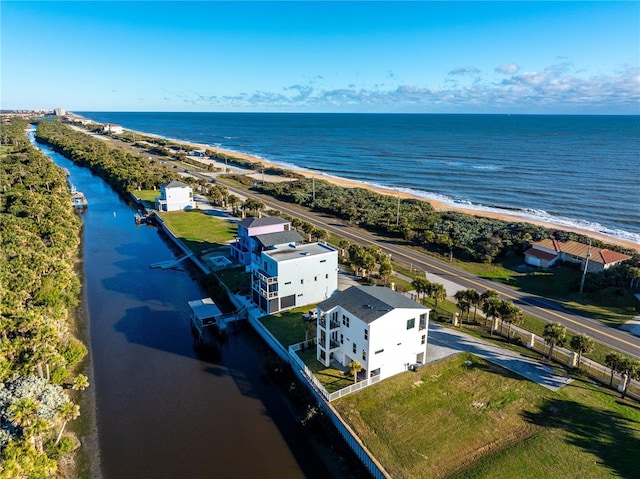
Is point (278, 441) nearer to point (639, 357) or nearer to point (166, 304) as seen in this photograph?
point (166, 304)

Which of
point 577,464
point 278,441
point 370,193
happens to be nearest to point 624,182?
point 370,193

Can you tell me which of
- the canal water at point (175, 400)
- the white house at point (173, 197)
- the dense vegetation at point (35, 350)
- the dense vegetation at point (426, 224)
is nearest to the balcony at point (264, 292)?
the canal water at point (175, 400)

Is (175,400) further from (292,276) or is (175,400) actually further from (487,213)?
(487,213)

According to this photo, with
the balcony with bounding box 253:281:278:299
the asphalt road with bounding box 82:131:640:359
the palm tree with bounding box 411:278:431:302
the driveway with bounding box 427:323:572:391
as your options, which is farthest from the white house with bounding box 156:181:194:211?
the driveway with bounding box 427:323:572:391

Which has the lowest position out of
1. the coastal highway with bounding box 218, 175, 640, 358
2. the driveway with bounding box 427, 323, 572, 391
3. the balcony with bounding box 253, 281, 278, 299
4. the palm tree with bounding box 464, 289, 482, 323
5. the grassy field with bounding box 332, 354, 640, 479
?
the grassy field with bounding box 332, 354, 640, 479

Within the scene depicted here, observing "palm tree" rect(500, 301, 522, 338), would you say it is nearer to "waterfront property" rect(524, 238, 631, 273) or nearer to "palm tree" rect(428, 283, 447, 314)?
"palm tree" rect(428, 283, 447, 314)
